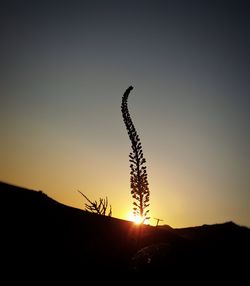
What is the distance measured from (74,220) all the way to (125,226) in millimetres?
911

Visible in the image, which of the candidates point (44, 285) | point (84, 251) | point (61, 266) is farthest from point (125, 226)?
point (44, 285)

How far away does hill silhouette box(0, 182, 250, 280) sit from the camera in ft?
13.5

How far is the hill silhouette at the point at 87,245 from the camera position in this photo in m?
4.12

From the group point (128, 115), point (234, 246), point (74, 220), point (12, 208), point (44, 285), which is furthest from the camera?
point (128, 115)

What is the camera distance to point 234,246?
17.2 feet

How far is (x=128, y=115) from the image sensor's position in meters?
8.54

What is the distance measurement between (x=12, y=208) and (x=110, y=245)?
1721 millimetres

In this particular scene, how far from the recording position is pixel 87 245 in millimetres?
4582

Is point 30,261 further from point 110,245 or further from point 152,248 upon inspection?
point 152,248

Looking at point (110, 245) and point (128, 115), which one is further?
point (128, 115)

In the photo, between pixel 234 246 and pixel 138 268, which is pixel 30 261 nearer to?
pixel 138 268

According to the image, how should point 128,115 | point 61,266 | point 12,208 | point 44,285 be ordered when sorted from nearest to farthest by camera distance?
point 44,285, point 61,266, point 12,208, point 128,115

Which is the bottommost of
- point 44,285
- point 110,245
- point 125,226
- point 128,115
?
point 44,285

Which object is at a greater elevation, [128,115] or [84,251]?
[128,115]
